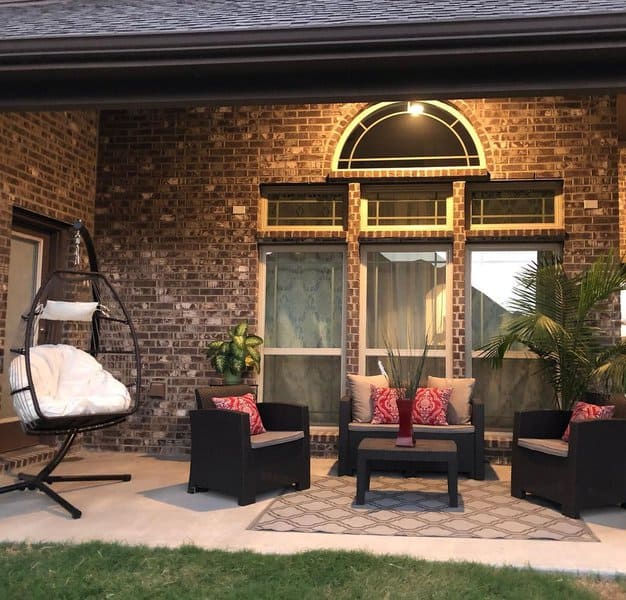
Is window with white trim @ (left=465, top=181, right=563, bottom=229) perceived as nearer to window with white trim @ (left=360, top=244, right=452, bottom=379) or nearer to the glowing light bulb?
window with white trim @ (left=360, top=244, right=452, bottom=379)

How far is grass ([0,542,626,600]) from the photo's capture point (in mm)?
2920

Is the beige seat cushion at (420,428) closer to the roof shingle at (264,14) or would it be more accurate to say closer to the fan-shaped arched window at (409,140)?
the fan-shaped arched window at (409,140)

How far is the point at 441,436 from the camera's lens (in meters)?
5.54

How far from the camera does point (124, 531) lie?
386cm

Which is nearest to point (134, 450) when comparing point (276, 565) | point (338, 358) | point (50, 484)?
point (50, 484)

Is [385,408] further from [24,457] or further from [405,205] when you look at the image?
[24,457]

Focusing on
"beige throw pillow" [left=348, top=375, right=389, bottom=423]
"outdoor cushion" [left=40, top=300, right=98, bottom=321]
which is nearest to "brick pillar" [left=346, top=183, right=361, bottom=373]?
"beige throw pillow" [left=348, top=375, right=389, bottom=423]

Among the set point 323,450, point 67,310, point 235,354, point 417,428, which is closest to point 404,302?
point 417,428

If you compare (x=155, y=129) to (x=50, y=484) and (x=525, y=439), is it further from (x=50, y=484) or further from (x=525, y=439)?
(x=525, y=439)

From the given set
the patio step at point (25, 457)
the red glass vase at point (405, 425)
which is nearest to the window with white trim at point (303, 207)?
the red glass vase at point (405, 425)

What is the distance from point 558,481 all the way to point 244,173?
417 cm

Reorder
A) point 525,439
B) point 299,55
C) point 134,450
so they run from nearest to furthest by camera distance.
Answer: point 299,55
point 525,439
point 134,450

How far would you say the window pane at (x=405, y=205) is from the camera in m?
6.57

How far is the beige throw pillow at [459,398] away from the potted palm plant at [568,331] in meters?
0.33
